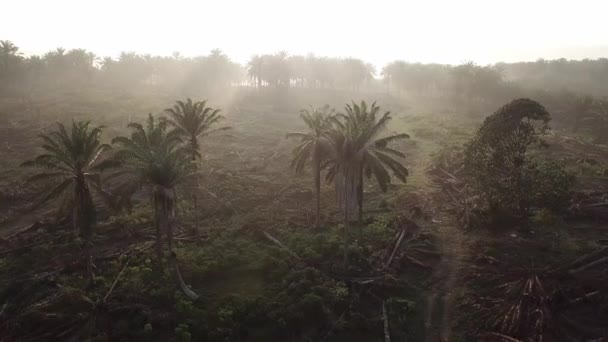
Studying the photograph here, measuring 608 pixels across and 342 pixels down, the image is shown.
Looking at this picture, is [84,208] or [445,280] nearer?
[84,208]

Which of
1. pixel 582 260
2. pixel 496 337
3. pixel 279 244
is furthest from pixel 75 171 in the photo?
pixel 582 260

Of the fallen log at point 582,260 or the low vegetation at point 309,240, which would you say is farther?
the fallen log at point 582,260

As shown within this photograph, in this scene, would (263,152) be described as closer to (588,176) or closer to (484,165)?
(484,165)

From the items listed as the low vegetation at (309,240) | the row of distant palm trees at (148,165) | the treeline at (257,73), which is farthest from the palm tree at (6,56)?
the row of distant palm trees at (148,165)

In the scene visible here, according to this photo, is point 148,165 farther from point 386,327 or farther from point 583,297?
point 583,297

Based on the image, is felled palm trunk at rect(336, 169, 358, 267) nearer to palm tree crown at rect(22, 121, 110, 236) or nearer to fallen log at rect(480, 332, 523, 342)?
fallen log at rect(480, 332, 523, 342)

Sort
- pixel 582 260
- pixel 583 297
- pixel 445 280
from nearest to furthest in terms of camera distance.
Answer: pixel 583 297 → pixel 582 260 → pixel 445 280

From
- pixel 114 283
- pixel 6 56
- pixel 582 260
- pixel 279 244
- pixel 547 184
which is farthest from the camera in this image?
pixel 6 56

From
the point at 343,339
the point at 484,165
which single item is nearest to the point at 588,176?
the point at 484,165

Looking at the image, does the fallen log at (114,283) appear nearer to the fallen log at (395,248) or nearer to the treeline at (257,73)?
the fallen log at (395,248)
